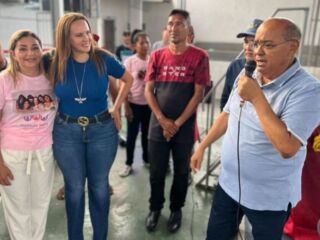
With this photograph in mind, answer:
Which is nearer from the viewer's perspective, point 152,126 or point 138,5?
point 152,126

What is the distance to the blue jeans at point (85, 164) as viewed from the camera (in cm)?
177

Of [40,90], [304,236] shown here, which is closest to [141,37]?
[40,90]

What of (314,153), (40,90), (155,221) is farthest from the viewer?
(155,221)

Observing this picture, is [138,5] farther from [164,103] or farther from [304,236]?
[304,236]

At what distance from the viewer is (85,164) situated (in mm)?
1864

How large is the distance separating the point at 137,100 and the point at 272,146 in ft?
7.02

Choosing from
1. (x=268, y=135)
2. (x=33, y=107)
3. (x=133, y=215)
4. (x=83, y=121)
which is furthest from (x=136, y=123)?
(x=268, y=135)

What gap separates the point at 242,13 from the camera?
7465 millimetres

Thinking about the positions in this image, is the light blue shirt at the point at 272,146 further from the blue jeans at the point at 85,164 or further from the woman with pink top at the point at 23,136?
the woman with pink top at the point at 23,136

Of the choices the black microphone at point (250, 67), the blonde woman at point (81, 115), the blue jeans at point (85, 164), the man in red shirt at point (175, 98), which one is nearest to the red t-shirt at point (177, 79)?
the man in red shirt at point (175, 98)

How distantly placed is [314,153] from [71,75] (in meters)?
1.56

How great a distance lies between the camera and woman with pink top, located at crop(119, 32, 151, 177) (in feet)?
10.6

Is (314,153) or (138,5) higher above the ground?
(138,5)

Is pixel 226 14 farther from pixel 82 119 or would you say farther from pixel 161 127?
pixel 82 119
